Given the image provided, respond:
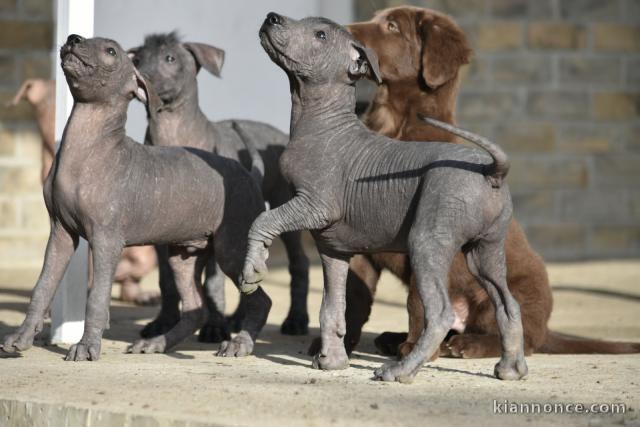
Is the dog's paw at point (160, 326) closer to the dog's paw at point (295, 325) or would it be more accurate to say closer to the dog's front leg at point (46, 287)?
the dog's paw at point (295, 325)

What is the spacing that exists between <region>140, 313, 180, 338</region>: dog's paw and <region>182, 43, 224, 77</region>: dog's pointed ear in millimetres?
1518

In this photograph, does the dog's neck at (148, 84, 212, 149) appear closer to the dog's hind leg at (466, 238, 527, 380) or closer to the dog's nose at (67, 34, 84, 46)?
the dog's nose at (67, 34, 84, 46)

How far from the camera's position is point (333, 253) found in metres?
5.70

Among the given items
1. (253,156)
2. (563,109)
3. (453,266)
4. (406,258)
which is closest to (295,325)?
(253,156)

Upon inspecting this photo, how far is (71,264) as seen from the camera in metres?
6.68

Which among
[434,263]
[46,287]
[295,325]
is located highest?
[434,263]

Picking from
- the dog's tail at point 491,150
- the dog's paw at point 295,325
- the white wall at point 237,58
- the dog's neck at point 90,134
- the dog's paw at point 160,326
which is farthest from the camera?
the white wall at point 237,58

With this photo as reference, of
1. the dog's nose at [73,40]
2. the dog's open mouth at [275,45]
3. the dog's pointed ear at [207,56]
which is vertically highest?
the dog's open mouth at [275,45]

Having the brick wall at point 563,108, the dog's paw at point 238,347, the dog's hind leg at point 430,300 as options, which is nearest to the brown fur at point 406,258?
the dog's paw at point 238,347

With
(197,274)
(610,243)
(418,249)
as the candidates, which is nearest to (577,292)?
(610,243)

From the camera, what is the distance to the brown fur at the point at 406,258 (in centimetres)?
621

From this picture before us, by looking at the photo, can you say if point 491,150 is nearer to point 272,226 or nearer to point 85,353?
point 272,226

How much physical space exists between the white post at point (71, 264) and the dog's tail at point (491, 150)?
93.4 inches

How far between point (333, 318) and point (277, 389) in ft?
2.47
